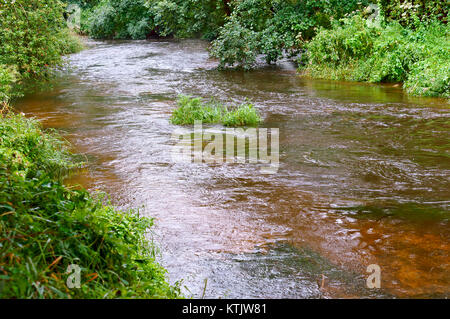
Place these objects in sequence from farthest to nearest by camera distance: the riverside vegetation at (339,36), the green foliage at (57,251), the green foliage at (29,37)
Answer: the riverside vegetation at (339,36) < the green foliage at (29,37) < the green foliage at (57,251)

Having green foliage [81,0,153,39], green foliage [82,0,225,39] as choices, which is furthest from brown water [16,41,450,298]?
green foliage [81,0,153,39]

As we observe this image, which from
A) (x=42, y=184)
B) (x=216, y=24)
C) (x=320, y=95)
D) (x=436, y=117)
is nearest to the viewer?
(x=42, y=184)

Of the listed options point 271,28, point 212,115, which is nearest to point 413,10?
point 271,28

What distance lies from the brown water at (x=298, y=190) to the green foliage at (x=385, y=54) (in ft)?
2.22

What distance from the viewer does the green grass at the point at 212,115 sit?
9734 millimetres

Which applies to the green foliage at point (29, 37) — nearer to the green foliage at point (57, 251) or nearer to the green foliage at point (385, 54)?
the green foliage at point (385, 54)

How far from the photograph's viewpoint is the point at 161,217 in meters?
5.43

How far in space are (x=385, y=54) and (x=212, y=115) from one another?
256 inches

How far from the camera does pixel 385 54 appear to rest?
1356 cm

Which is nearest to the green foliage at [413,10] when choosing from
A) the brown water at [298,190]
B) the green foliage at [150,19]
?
the brown water at [298,190]

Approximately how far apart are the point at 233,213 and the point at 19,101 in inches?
384

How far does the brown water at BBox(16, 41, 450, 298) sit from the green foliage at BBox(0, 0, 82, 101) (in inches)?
42.7
